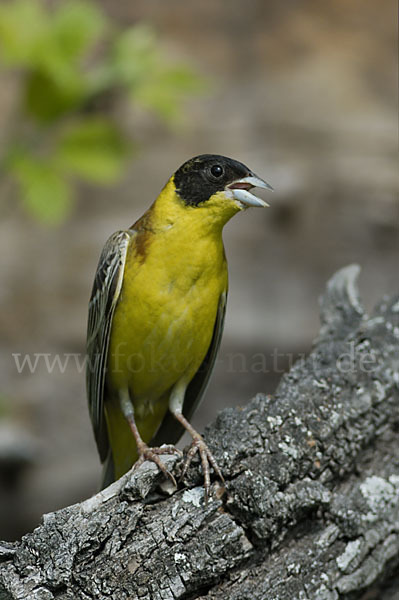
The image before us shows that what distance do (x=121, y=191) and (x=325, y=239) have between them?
2743mm

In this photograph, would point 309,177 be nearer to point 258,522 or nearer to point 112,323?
point 112,323

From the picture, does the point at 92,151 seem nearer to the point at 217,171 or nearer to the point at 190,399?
the point at 217,171

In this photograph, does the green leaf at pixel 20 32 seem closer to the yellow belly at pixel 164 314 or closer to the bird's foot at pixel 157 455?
the yellow belly at pixel 164 314

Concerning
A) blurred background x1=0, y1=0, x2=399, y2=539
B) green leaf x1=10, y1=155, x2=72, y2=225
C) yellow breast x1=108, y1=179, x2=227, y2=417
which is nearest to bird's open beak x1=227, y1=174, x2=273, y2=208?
yellow breast x1=108, y1=179, x2=227, y2=417

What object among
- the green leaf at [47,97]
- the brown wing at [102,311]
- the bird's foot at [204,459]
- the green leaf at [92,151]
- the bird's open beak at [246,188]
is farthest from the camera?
the green leaf at [47,97]

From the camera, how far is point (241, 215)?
1004 cm

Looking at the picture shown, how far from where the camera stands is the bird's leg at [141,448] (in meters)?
3.39

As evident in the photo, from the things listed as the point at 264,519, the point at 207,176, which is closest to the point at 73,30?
the point at 207,176

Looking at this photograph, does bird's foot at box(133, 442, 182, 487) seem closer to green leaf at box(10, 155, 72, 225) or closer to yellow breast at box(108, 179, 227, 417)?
yellow breast at box(108, 179, 227, 417)

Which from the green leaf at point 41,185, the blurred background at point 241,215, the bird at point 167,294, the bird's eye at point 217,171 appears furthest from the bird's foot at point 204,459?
the blurred background at point 241,215

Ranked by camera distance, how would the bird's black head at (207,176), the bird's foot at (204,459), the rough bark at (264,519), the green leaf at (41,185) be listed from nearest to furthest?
the rough bark at (264,519)
the bird's foot at (204,459)
the bird's black head at (207,176)
the green leaf at (41,185)

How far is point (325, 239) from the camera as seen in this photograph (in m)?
9.66

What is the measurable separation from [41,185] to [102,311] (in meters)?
0.84

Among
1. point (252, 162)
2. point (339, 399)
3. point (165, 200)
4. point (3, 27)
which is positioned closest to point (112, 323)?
point (165, 200)
